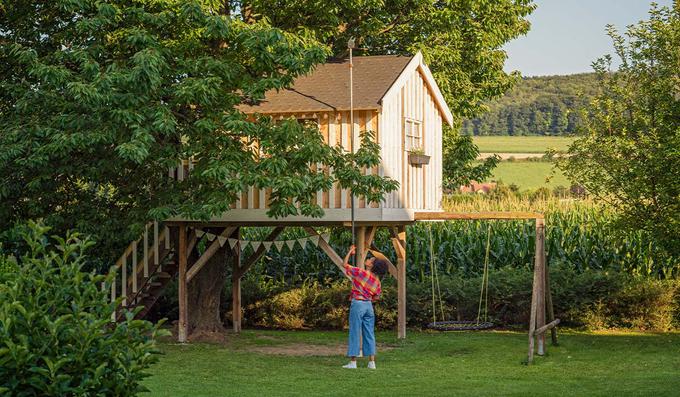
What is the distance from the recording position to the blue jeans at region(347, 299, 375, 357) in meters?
19.0

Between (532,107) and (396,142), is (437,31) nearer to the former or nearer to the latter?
(396,142)

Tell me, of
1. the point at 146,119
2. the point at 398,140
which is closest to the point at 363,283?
the point at 146,119

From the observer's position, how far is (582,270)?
2911cm

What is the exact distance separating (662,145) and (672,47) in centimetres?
A: 207

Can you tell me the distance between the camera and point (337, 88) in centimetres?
2295

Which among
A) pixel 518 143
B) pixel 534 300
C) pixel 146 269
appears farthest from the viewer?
pixel 518 143

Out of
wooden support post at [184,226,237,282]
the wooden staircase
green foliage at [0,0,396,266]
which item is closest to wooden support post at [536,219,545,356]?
green foliage at [0,0,396,266]

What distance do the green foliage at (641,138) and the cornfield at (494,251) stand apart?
680cm

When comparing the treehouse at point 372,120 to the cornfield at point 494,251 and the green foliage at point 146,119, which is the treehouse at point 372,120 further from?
the cornfield at point 494,251

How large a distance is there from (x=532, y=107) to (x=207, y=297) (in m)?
77.7

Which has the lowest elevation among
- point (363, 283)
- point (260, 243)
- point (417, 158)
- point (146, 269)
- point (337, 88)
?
point (363, 283)

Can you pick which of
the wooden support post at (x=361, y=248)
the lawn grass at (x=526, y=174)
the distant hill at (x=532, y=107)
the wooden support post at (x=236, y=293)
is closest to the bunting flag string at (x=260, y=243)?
the wooden support post at (x=361, y=248)

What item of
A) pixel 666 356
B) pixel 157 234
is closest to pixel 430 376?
pixel 666 356

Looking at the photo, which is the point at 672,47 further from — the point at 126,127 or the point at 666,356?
the point at 126,127
